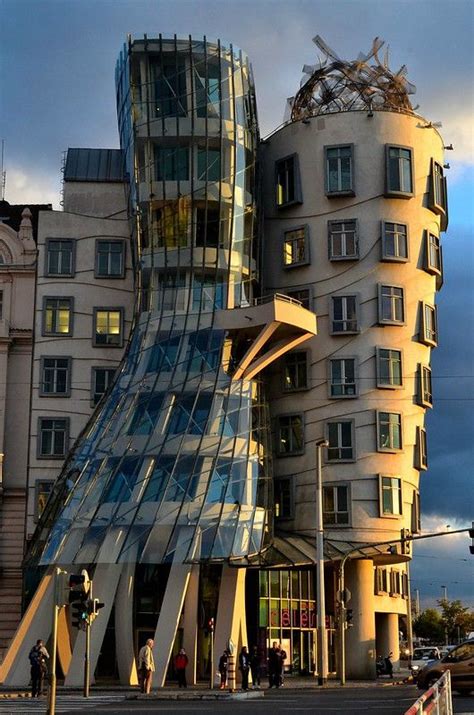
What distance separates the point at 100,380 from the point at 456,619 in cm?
10000

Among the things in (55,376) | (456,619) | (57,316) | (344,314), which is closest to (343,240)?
(344,314)

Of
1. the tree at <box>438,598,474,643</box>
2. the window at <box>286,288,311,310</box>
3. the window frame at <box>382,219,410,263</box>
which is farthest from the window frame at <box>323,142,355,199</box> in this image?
the tree at <box>438,598,474,643</box>

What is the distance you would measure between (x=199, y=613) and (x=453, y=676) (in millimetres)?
18174

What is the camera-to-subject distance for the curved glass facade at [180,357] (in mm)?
48125

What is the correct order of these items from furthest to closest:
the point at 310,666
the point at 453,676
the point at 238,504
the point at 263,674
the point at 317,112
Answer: the point at 317,112 → the point at 310,666 → the point at 263,674 → the point at 238,504 → the point at 453,676

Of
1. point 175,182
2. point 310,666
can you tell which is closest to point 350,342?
point 175,182

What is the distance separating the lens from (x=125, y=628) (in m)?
47.0

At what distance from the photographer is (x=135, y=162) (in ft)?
186

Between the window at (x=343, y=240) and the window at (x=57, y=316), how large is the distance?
13231 millimetres

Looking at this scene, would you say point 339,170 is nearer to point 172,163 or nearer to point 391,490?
point 172,163

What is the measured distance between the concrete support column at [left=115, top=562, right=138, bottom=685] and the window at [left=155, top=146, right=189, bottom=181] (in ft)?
61.9

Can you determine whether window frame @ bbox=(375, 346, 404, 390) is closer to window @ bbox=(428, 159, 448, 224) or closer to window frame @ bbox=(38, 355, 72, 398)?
window @ bbox=(428, 159, 448, 224)

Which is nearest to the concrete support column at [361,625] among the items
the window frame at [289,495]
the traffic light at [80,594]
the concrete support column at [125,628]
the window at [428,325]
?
the window frame at [289,495]

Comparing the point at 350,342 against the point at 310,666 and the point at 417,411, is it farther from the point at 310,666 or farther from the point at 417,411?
the point at 310,666
